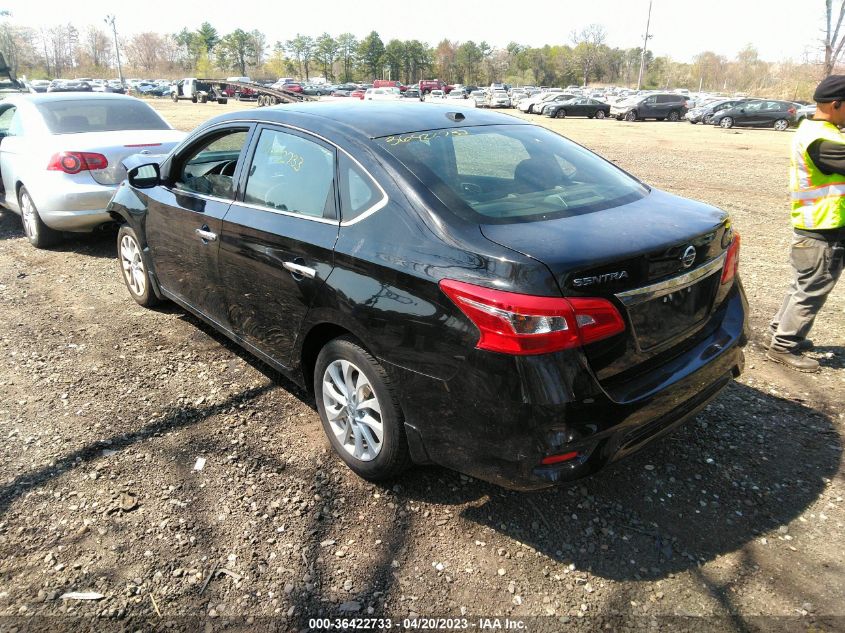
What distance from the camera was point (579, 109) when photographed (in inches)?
1447

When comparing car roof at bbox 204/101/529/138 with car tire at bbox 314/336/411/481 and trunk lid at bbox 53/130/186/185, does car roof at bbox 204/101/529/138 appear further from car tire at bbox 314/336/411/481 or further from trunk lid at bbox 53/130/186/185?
trunk lid at bbox 53/130/186/185

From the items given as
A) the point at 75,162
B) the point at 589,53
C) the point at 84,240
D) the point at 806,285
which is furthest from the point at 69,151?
the point at 589,53

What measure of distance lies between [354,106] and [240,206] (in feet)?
2.88

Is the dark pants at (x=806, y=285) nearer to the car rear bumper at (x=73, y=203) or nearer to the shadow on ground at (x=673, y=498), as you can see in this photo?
the shadow on ground at (x=673, y=498)

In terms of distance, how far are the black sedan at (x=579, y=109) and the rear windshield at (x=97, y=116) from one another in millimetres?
31988

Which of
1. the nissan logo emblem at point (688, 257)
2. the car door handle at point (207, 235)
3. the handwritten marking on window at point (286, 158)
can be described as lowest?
the car door handle at point (207, 235)

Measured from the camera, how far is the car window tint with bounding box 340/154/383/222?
275cm

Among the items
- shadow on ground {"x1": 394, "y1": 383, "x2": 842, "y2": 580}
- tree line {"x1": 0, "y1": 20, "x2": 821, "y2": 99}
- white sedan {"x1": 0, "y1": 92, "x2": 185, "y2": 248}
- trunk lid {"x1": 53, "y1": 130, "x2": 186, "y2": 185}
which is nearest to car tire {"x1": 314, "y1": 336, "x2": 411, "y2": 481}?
shadow on ground {"x1": 394, "y1": 383, "x2": 842, "y2": 580}

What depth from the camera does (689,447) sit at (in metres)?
3.27

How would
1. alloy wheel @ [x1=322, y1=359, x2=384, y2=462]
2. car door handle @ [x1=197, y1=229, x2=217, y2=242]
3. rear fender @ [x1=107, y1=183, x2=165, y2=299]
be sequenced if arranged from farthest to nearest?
rear fender @ [x1=107, y1=183, x2=165, y2=299] → car door handle @ [x1=197, y1=229, x2=217, y2=242] → alloy wheel @ [x1=322, y1=359, x2=384, y2=462]

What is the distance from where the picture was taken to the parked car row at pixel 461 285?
7.32 ft

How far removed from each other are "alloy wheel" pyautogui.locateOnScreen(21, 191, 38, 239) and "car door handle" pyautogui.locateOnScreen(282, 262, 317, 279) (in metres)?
5.17

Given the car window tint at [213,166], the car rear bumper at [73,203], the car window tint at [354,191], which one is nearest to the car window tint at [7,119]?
the car rear bumper at [73,203]

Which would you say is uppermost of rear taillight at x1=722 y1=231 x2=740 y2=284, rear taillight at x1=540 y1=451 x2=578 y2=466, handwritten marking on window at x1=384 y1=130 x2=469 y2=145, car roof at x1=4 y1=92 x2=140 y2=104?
car roof at x1=4 y1=92 x2=140 y2=104
